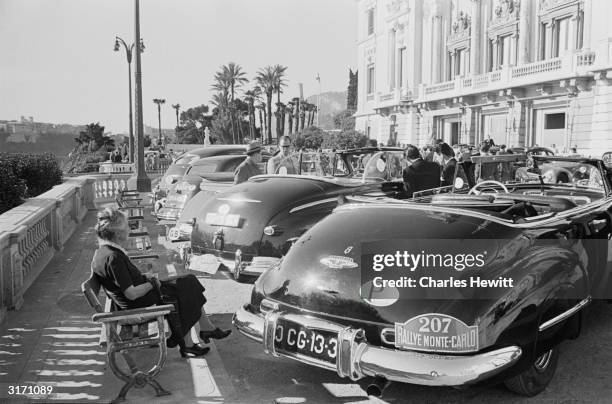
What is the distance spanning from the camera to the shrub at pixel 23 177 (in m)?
10.2

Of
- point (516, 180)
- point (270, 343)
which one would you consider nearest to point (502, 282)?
point (270, 343)

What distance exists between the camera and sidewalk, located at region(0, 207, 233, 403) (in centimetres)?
421

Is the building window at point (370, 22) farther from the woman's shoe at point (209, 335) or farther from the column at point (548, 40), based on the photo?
the woman's shoe at point (209, 335)

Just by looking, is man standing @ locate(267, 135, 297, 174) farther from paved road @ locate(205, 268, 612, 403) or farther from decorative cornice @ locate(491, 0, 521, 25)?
decorative cornice @ locate(491, 0, 521, 25)

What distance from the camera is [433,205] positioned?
4.34 meters

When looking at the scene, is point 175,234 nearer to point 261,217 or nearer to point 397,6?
point 261,217

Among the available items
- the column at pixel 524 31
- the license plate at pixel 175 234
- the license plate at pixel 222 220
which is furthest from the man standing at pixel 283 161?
the column at pixel 524 31

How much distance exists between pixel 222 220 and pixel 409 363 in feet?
11.8

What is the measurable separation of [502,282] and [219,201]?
12.9ft

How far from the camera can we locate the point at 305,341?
151 inches

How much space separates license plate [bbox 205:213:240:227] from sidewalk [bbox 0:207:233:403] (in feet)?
5.17

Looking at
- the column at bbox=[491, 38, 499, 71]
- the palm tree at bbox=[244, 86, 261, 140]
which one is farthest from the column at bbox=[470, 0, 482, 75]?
the palm tree at bbox=[244, 86, 261, 140]

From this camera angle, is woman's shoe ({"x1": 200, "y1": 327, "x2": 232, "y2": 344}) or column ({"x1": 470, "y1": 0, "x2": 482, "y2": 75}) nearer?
woman's shoe ({"x1": 200, "y1": 327, "x2": 232, "y2": 344})

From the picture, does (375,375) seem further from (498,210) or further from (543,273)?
(498,210)
